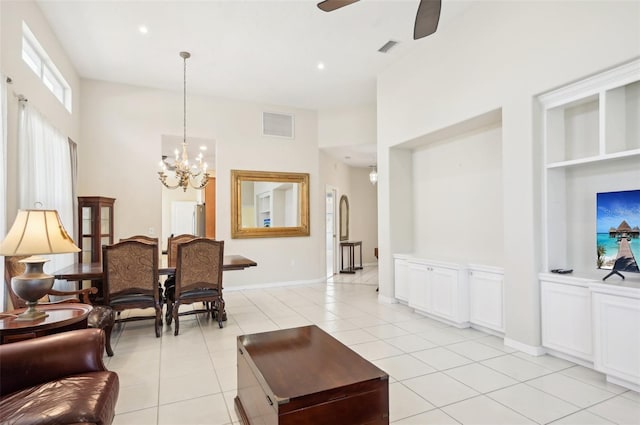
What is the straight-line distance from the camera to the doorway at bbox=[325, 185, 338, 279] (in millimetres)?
8148

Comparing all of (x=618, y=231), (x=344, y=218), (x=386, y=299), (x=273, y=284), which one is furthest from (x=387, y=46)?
(x=344, y=218)

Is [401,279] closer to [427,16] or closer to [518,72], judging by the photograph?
[518,72]

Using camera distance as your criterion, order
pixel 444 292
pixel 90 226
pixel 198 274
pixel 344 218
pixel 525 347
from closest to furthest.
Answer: pixel 525 347, pixel 198 274, pixel 444 292, pixel 90 226, pixel 344 218

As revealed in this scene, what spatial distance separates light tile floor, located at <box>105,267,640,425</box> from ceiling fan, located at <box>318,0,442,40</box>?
257cm

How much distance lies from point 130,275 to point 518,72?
14.8ft

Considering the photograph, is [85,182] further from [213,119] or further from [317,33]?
[317,33]

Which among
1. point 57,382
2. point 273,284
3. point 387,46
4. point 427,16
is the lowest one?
point 273,284

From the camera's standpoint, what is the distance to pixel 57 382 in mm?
1797

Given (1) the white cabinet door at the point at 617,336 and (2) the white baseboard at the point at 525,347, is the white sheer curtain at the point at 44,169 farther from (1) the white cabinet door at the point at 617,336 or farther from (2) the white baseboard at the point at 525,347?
(1) the white cabinet door at the point at 617,336

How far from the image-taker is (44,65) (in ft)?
14.1

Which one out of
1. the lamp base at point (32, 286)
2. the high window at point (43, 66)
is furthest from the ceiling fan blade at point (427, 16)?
the high window at point (43, 66)

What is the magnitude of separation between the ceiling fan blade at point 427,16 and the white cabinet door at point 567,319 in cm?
246

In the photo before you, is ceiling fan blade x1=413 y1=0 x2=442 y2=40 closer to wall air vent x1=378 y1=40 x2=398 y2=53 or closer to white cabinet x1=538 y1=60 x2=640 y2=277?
white cabinet x1=538 y1=60 x2=640 y2=277

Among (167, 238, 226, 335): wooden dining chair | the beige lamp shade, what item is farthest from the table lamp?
(167, 238, 226, 335): wooden dining chair
